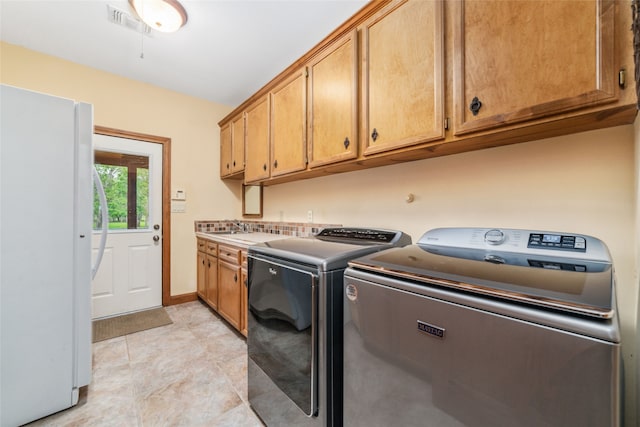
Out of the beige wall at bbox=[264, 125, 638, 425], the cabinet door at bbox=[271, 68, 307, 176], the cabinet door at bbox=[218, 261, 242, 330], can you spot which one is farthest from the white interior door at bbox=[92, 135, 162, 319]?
the beige wall at bbox=[264, 125, 638, 425]

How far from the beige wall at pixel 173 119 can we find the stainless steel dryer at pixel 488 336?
2.93 meters

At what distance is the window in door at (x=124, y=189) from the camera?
2867mm

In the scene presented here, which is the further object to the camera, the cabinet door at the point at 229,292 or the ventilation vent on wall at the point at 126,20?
the cabinet door at the point at 229,292

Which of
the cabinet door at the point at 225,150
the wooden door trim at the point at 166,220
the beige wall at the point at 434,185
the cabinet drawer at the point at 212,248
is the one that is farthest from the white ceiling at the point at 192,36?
the cabinet drawer at the point at 212,248

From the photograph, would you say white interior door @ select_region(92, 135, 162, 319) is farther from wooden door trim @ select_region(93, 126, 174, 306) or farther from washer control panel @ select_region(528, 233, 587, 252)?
washer control panel @ select_region(528, 233, 587, 252)

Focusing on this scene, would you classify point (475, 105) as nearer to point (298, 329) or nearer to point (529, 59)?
point (529, 59)

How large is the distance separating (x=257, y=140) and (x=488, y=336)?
248 centimetres

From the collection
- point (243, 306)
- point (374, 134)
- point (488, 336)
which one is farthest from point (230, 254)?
point (488, 336)

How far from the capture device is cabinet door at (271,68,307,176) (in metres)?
2.05

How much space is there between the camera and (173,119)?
326 cm

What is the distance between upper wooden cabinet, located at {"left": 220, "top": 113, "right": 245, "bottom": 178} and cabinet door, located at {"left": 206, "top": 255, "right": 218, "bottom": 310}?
1.07 metres

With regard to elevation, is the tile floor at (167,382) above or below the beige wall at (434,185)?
below

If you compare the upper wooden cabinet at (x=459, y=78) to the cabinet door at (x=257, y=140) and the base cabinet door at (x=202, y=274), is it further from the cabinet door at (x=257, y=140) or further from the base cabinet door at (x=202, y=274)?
the base cabinet door at (x=202, y=274)

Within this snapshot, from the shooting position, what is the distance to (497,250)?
112 cm
